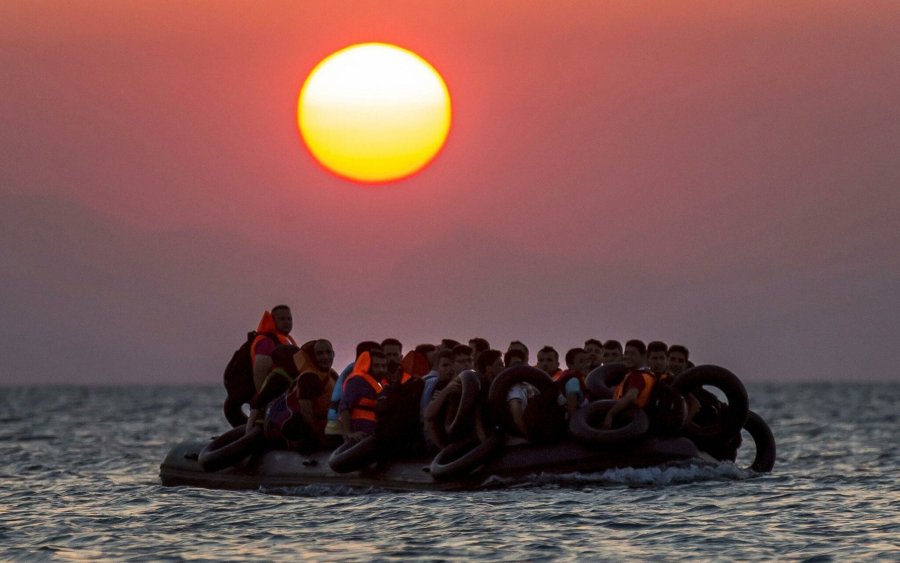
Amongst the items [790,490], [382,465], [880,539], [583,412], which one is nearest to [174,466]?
[382,465]

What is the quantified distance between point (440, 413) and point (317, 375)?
258 centimetres

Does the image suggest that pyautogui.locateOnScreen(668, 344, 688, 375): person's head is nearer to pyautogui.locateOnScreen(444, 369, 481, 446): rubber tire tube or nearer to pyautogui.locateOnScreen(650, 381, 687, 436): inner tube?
pyautogui.locateOnScreen(650, 381, 687, 436): inner tube

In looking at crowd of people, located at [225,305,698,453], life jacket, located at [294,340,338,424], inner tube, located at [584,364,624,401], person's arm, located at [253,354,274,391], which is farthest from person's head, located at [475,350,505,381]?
person's arm, located at [253,354,274,391]

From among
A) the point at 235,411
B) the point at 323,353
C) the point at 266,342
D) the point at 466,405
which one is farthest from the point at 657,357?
the point at 235,411

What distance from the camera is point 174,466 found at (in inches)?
1034

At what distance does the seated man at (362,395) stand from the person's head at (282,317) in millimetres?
1930

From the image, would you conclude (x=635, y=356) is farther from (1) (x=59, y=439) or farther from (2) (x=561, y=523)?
(1) (x=59, y=439)

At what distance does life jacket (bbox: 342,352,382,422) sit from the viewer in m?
22.6

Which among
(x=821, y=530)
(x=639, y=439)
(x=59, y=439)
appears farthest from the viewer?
(x=59, y=439)

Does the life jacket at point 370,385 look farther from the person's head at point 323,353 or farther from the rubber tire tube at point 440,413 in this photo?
the rubber tire tube at point 440,413

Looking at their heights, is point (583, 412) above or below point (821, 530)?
above

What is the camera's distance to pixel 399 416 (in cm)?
2217

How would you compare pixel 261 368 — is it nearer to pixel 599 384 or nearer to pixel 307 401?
pixel 307 401

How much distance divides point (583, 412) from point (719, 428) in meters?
2.28
